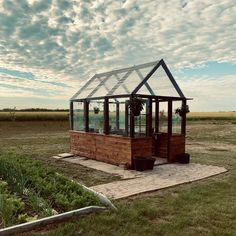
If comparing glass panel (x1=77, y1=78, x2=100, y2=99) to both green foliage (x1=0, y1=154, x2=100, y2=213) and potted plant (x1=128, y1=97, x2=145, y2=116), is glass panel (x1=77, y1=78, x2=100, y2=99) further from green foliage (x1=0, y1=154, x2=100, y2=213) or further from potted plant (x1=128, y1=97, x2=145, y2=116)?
green foliage (x1=0, y1=154, x2=100, y2=213)

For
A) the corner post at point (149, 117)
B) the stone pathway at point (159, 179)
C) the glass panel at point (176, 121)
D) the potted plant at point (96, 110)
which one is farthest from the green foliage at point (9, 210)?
the glass panel at point (176, 121)

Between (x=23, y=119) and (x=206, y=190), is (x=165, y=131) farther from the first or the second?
(x=23, y=119)

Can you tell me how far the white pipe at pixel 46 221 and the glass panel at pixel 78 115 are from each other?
28.6 ft

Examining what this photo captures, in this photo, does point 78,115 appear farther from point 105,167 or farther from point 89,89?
point 105,167

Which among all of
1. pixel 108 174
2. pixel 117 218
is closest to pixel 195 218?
pixel 117 218

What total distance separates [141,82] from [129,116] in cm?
140

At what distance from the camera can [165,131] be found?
13.9 meters

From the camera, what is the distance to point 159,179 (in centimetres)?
930

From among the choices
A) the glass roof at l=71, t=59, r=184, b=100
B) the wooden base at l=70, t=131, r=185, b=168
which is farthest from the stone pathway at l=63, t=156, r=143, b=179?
the glass roof at l=71, t=59, r=184, b=100

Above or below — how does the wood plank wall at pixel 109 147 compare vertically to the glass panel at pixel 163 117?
below

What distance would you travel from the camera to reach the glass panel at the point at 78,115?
14.4 metres

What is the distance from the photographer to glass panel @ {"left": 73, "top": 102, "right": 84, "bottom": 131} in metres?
14.4

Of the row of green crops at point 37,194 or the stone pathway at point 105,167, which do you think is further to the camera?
the stone pathway at point 105,167

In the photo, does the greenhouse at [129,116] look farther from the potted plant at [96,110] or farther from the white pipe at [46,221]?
the white pipe at [46,221]
